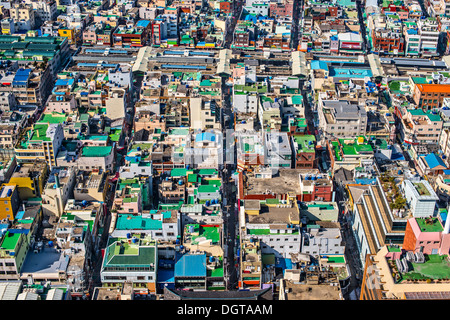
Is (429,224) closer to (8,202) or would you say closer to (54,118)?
(8,202)

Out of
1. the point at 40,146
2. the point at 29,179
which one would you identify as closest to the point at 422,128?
the point at 40,146

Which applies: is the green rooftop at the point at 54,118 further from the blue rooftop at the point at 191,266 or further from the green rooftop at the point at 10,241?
the blue rooftop at the point at 191,266

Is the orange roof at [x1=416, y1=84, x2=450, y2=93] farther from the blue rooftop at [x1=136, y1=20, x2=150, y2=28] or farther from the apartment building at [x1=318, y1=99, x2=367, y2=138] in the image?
the blue rooftop at [x1=136, y1=20, x2=150, y2=28]

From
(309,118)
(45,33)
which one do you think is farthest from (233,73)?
(45,33)

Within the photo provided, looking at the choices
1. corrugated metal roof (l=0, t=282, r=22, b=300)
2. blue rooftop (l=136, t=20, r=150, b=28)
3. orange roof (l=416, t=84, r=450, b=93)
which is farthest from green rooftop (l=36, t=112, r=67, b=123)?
orange roof (l=416, t=84, r=450, b=93)

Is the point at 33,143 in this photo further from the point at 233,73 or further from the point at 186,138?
the point at 233,73

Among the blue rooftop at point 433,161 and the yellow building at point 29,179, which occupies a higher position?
the yellow building at point 29,179

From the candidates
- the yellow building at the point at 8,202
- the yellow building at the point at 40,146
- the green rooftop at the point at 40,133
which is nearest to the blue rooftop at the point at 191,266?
the yellow building at the point at 8,202
